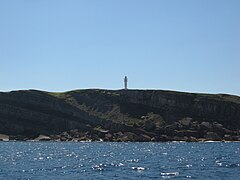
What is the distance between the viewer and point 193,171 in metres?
74.2

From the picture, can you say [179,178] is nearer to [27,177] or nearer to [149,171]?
[149,171]

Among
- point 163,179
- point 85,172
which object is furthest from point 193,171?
point 85,172

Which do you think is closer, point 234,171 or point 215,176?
point 215,176

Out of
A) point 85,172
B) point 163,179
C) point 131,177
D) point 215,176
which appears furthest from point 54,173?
point 215,176

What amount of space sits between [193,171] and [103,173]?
566 inches

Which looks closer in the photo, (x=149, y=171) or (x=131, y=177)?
(x=131, y=177)

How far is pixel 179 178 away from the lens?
64125 millimetres

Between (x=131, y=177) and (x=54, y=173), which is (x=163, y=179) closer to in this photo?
(x=131, y=177)

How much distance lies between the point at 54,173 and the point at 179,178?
795 inches

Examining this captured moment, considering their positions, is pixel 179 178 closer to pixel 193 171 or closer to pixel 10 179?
pixel 193 171

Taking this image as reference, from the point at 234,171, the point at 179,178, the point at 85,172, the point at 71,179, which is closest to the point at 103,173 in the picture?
the point at 85,172

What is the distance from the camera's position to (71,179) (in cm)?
6450

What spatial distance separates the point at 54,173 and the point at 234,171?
28322 millimetres

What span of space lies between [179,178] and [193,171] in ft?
35.1
